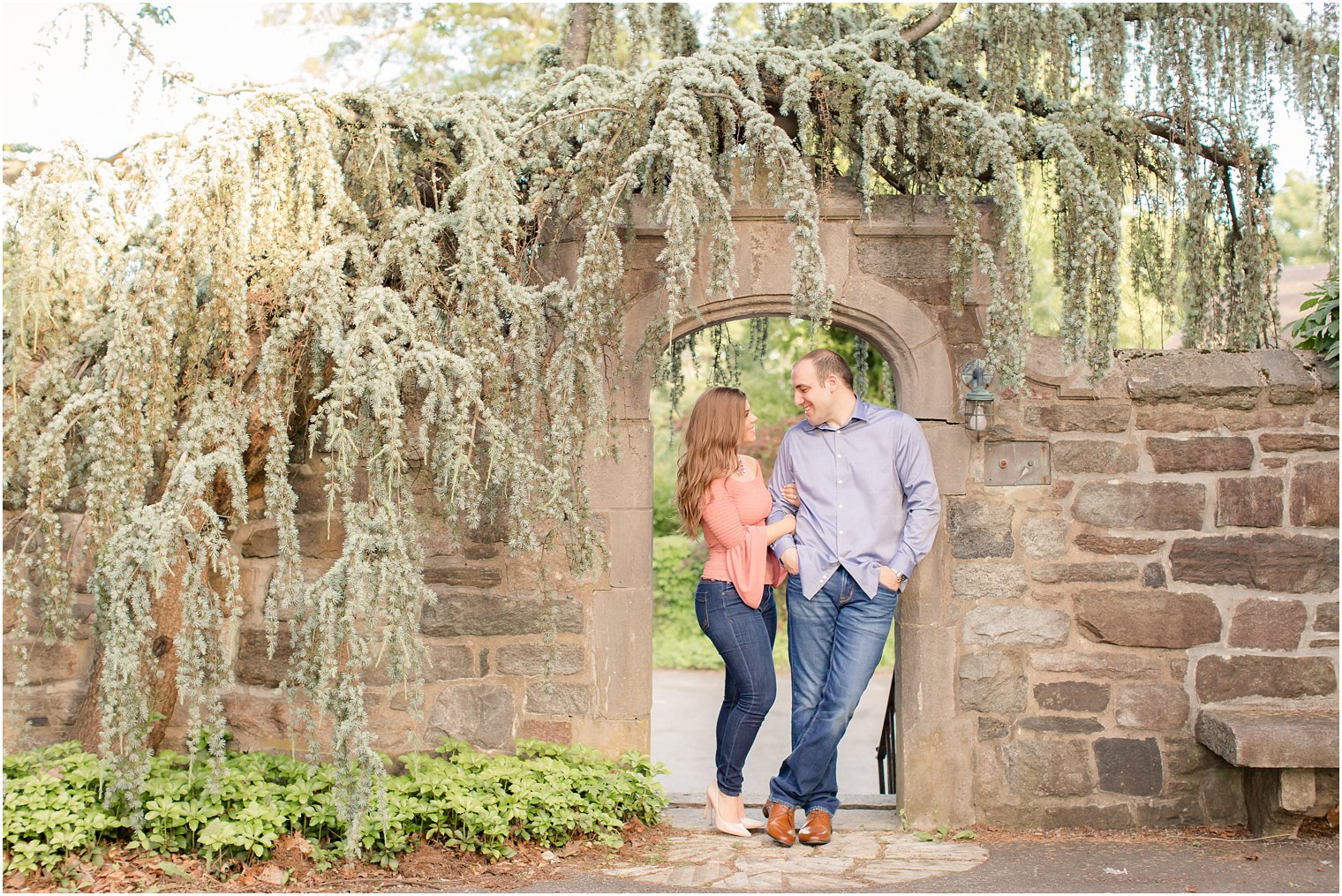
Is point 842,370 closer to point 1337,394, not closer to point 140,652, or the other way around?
point 1337,394

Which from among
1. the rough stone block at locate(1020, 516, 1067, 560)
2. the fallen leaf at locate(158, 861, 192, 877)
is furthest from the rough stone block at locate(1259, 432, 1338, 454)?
the fallen leaf at locate(158, 861, 192, 877)

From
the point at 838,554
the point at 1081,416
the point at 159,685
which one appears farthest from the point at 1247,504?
the point at 159,685

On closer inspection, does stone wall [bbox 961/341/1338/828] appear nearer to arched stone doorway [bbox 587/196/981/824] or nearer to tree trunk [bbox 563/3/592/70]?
arched stone doorway [bbox 587/196/981/824]

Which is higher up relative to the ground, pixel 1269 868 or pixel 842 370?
pixel 842 370

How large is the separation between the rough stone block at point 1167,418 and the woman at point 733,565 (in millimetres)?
1441

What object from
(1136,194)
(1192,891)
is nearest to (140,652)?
(1192,891)

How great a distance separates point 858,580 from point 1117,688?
1212mm

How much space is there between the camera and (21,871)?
3447mm

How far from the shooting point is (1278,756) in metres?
3.94

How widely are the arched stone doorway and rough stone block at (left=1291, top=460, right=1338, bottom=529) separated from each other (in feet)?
4.19

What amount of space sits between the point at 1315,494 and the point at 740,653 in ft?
7.63

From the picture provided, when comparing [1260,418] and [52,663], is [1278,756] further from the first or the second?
[52,663]

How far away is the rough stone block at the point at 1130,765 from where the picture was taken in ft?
14.0

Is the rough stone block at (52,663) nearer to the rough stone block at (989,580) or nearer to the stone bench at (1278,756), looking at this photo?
the rough stone block at (989,580)
